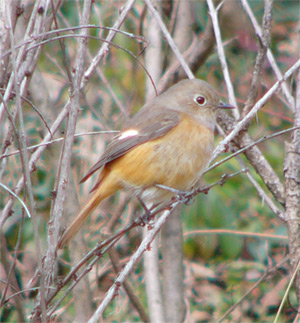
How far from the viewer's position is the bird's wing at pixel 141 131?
11.0ft

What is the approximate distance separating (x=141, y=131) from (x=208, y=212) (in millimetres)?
1408

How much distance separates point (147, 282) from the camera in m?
3.68

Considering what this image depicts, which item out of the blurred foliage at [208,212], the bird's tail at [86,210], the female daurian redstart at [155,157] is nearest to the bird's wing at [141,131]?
the female daurian redstart at [155,157]

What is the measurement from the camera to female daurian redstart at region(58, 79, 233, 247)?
10.6ft

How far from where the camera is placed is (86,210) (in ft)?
10.5

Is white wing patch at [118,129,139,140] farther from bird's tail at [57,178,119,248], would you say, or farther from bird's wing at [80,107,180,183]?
bird's tail at [57,178,119,248]

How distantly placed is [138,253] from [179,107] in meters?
1.41

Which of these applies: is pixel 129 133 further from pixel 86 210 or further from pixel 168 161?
pixel 86 210

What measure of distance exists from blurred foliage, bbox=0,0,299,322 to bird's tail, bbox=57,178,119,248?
3.99ft

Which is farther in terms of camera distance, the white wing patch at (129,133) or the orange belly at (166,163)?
the white wing patch at (129,133)

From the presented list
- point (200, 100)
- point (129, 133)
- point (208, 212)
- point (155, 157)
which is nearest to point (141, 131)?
point (129, 133)

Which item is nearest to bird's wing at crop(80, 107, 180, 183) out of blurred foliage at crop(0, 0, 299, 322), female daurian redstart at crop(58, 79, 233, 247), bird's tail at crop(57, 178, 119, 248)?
female daurian redstart at crop(58, 79, 233, 247)

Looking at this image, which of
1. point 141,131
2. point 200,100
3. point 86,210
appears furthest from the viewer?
point 200,100

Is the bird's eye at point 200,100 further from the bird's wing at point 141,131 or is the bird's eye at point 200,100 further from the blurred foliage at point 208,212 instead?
the blurred foliage at point 208,212
